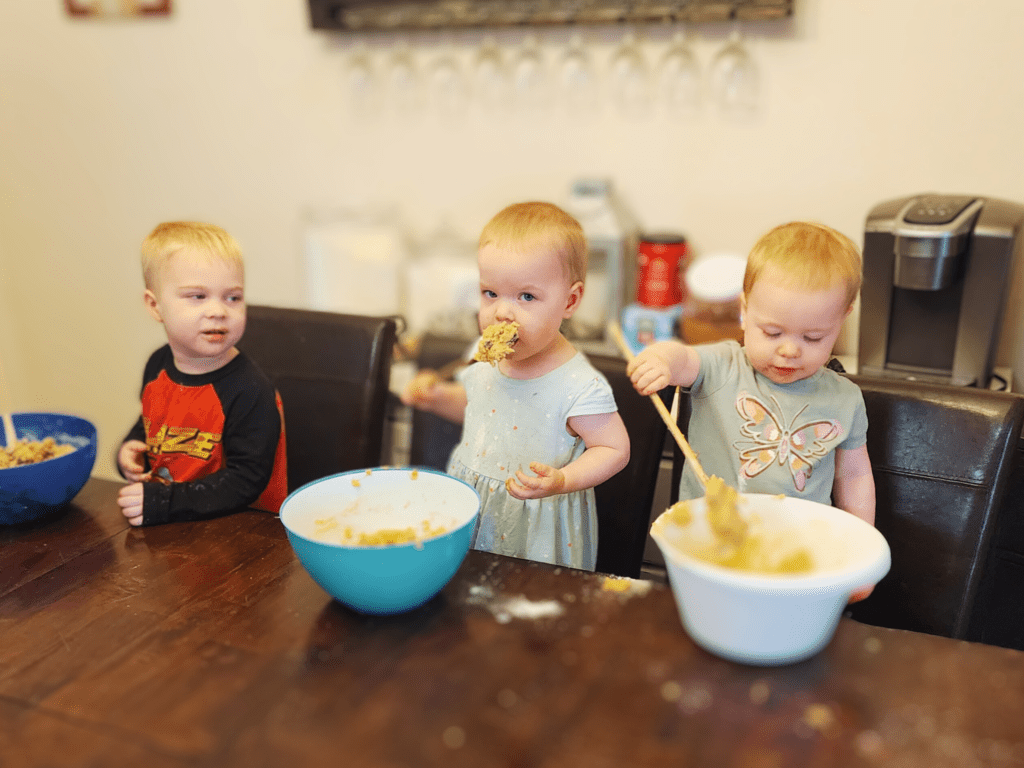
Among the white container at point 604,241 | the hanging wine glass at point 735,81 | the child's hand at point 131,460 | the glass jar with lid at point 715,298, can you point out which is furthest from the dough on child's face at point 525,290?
the hanging wine glass at point 735,81

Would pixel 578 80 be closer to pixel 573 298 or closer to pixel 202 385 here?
pixel 573 298

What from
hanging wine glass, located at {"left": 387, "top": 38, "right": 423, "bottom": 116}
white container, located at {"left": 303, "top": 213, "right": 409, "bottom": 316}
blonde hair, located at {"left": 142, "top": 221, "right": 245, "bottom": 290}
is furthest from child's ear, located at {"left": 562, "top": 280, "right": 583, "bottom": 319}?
hanging wine glass, located at {"left": 387, "top": 38, "right": 423, "bottom": 116}

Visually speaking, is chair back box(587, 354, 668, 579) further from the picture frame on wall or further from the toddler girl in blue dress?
the picture frame on wall

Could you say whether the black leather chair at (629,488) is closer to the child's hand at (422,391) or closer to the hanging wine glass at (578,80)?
the child's hand at (422,391)

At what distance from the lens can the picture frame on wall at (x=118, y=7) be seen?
2.82 m

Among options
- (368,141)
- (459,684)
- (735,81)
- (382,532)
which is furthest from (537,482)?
(368,141)

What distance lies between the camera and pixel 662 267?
2.24 meters

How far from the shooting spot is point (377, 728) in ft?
2.56

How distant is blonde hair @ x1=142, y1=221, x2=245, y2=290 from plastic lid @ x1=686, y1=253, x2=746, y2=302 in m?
1.17

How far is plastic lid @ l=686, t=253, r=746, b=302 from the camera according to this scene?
81.4 inches

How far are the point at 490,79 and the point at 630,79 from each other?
434 millimetres

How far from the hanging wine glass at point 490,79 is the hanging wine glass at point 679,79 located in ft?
1.56

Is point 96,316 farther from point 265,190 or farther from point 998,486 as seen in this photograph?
point 998,486

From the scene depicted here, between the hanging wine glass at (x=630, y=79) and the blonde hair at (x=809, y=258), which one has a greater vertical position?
the hanging wine glass at (x=630, y=79)
